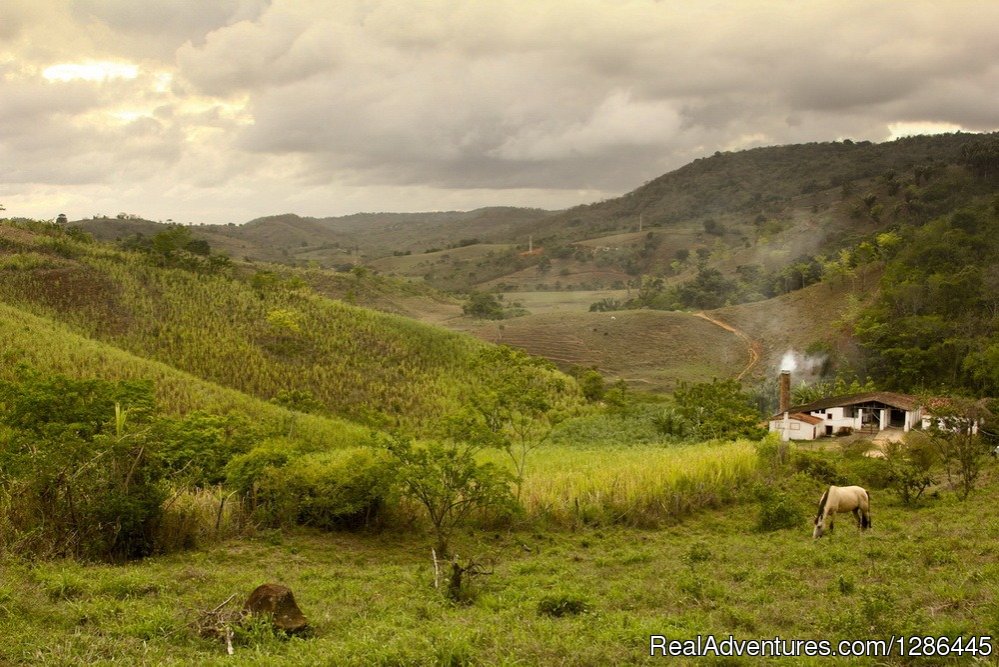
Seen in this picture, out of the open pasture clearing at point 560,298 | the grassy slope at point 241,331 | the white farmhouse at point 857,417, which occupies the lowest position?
the white farmhouse at point 857,417

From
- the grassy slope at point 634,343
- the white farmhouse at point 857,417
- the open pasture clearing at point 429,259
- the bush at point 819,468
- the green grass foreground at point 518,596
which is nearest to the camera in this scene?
the green grass foreground at point 518,596

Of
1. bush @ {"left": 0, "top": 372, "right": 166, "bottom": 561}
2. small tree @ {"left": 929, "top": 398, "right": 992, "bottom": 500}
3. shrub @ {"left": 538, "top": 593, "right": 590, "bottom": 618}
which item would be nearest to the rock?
shrub @ {"left": 538, "top": 593, "right": 590, "bottom": 618}

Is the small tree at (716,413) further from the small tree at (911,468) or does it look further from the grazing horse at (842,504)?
the grazing horse at (842,504)

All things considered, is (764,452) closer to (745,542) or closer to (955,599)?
(745,542)

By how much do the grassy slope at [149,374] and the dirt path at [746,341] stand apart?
30.5 meters

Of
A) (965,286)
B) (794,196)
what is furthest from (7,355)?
(794,196)

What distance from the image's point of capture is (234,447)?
1209cm

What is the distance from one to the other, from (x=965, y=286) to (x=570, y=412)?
77.8 feet

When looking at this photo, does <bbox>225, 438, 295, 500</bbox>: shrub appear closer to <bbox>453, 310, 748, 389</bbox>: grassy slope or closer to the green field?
the green field

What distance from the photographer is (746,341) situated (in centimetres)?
4938

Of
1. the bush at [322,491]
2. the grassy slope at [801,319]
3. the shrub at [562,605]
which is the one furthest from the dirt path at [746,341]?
the shrub at [562,605]

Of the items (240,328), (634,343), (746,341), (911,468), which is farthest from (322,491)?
(746,341)

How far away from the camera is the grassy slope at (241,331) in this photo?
2569cm

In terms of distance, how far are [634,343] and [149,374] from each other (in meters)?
36.1
